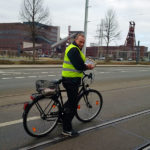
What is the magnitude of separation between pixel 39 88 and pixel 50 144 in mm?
990

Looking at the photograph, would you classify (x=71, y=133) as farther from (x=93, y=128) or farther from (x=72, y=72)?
(x=72, y=72)

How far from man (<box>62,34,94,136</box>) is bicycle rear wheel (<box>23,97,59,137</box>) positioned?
23 cm

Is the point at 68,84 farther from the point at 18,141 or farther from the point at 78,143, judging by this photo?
the point at 18,141

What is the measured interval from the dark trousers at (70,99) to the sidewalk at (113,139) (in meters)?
0.34

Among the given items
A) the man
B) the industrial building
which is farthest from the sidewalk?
the industrial building

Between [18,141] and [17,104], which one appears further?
[17,104]

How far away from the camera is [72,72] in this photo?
139 inches

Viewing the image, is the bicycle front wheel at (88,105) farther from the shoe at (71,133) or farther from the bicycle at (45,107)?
the shoe at (71,133)

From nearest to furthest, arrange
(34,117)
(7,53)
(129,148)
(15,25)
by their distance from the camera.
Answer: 1. (129,148)
2. (34,117)
3. (7,53)
4. (15,25)

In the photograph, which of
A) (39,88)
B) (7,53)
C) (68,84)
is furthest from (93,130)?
(7,53)

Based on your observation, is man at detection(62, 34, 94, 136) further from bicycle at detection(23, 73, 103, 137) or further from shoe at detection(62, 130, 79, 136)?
bicycle at detection(23, 73, 103, 137)

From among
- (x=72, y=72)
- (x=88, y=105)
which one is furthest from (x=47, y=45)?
→ (x=72, y=72)

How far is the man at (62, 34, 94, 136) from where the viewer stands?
3.41m

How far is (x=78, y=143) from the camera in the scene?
3.40 metres
